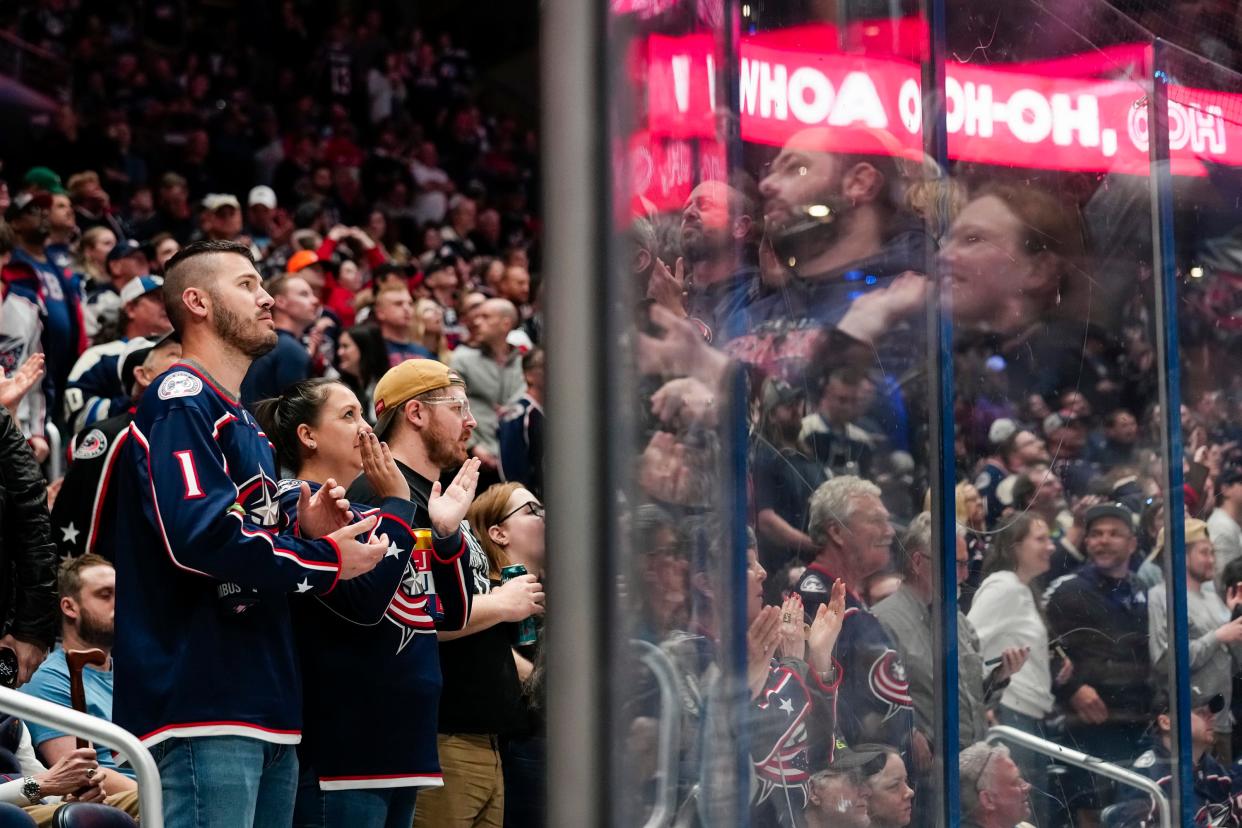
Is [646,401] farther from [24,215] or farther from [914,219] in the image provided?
[24,215]

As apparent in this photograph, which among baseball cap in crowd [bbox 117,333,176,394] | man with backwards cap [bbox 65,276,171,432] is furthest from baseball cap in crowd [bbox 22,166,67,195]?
baseball cap in crowd [bbox 117,333,176,394]

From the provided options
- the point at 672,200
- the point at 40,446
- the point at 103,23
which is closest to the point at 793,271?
the point at 672,200

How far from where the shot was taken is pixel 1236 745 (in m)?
2.99

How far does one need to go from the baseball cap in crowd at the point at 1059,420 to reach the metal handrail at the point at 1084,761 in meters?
0.48

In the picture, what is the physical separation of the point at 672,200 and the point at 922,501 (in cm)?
66

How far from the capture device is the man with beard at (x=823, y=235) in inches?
75.9

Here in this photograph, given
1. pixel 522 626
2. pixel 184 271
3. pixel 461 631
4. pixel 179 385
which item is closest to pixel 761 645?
pixel 179 385

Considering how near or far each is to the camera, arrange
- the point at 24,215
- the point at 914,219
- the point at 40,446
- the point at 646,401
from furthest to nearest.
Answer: the point at 24,215 → the point at 40,446 → the point at 914,219 → the point at 646,401

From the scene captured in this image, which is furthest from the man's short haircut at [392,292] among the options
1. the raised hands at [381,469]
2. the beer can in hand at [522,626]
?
the raised hands at [381,469]

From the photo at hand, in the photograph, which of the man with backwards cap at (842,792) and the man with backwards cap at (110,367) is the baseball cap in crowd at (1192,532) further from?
the man with backwards cap at (110,367)

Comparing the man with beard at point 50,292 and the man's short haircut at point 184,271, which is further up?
the man with beard at point 50,292

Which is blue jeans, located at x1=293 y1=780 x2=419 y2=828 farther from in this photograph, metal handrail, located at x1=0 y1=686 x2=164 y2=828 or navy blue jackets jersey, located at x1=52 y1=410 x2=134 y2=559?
navy blue jackets jersey, located at x1=52 y1=410 x2=134 y2=559

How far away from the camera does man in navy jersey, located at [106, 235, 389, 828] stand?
3.24 meters

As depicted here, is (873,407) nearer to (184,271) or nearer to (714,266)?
(714,266)
